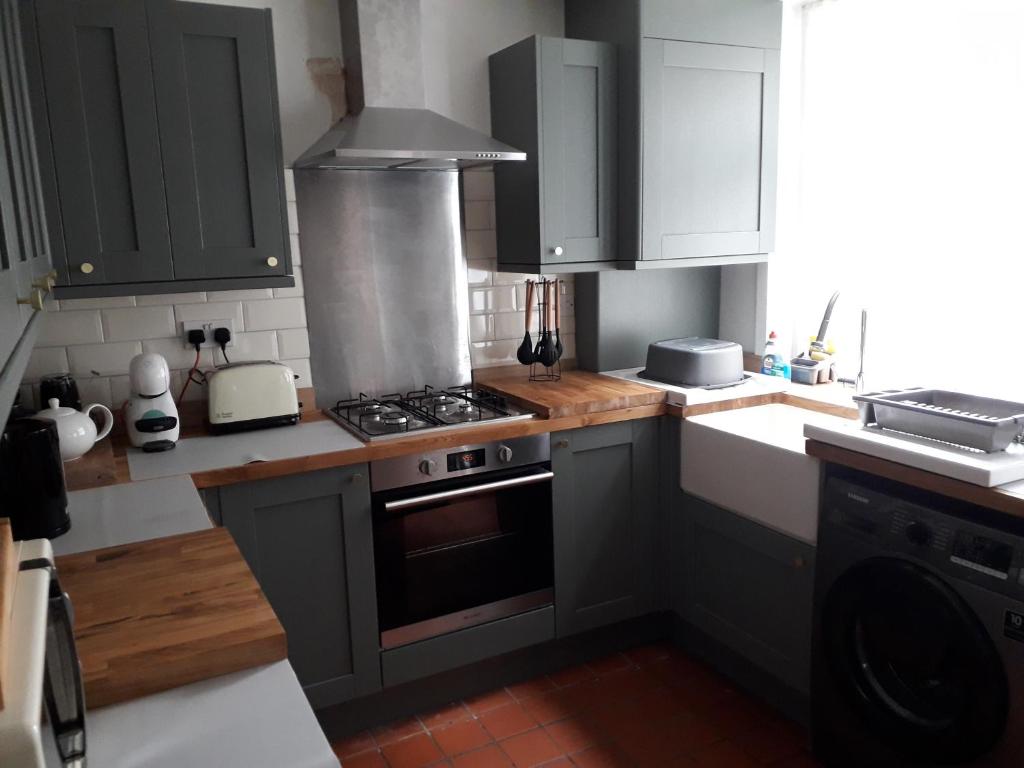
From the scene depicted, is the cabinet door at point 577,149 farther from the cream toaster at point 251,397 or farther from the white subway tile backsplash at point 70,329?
the white subway tile backsplash at point 70,329

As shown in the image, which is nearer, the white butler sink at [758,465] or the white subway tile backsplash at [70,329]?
the white butler sink at [758,465]

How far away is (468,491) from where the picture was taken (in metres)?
2.62

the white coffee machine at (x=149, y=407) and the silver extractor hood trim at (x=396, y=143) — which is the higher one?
the silver extractor hood trim at (x=396, y=143)

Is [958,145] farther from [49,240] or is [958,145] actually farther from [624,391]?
[49,240]

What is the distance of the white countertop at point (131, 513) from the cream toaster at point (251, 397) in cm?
41

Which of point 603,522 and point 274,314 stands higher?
point 274,314

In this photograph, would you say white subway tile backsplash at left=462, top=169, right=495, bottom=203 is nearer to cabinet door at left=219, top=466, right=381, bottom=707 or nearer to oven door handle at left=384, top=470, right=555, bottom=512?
oven door handle at left=384, top=470, right=555, bottom=512

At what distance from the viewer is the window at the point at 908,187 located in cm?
254

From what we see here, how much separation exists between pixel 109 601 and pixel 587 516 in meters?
1.76

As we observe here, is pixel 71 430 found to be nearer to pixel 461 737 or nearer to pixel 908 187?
pixel 461 737

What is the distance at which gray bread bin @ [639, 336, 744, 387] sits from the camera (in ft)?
9.97

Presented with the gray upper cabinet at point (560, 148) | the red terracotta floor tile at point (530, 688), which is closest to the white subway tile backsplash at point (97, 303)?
the gray upper cabinet at point (560, 148)

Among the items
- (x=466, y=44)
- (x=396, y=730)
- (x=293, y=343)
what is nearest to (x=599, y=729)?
(x=396, y=730)

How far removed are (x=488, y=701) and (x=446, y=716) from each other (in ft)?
0.51
